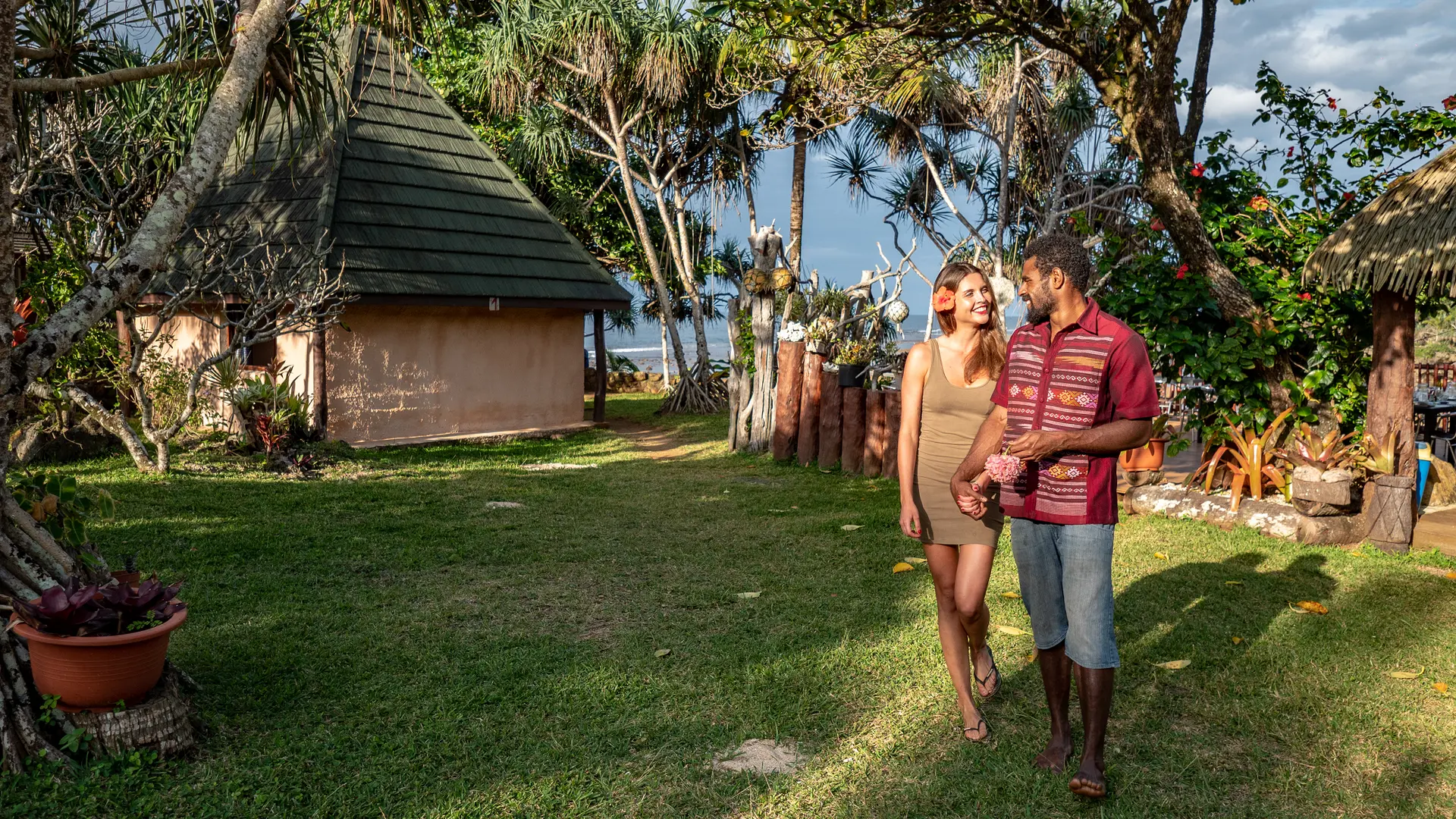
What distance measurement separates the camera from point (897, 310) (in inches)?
519

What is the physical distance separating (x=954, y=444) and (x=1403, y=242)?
488 cm

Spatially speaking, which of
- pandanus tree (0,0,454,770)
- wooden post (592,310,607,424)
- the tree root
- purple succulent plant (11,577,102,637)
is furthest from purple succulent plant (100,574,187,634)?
the tree root

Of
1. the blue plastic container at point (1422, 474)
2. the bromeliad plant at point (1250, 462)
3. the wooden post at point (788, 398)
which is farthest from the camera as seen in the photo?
the wooden post at point (788, 398)

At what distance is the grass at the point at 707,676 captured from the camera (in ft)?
11.4

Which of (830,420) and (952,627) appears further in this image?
(830,420)

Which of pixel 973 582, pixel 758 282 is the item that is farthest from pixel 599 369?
pixel 973 582

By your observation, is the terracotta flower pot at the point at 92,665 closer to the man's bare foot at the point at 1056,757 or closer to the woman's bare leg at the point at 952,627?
the woman's bare leg at the point at 952,627

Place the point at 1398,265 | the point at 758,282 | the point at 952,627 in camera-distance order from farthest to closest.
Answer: the point at 758,282, the point at 1398,265, the point at 952,627

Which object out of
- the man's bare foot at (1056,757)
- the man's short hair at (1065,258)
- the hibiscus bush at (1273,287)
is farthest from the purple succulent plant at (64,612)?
the hibiscus bush at (1273,287)

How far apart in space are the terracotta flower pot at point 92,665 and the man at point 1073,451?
304cm

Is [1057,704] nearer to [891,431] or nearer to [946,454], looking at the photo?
[946,454]

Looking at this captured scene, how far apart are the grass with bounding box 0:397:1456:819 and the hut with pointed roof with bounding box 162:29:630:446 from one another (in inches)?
176

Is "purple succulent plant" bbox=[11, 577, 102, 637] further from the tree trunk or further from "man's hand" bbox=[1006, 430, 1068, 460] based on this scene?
the tree trunk

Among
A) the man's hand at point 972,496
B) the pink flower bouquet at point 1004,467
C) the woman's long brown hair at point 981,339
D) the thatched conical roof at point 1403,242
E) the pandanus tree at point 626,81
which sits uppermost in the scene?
the pandanus tree at point 626,81
